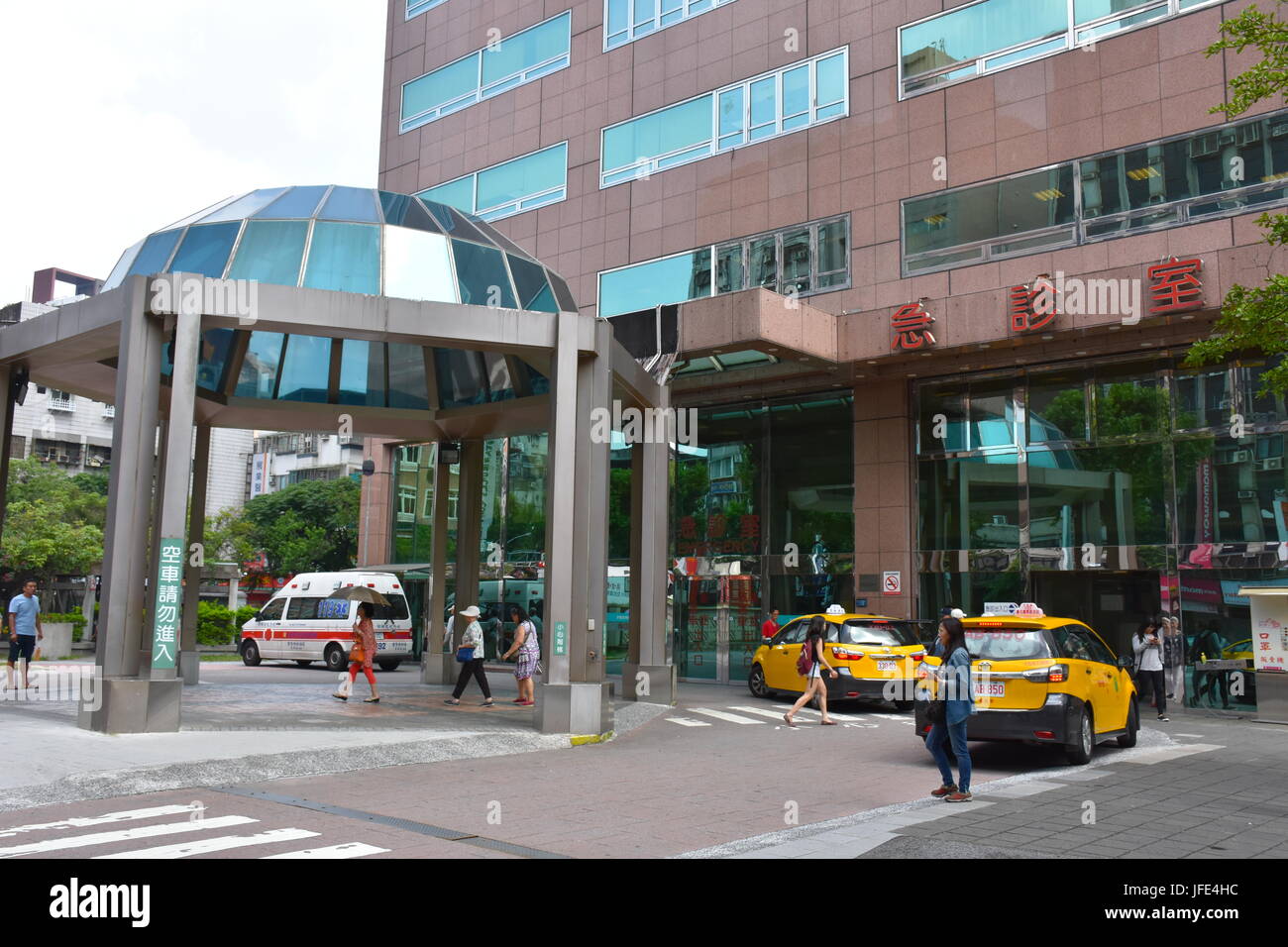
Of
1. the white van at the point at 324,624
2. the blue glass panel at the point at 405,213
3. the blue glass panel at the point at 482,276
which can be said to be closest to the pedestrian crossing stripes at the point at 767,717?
the blue glass panel at the point at 482,276

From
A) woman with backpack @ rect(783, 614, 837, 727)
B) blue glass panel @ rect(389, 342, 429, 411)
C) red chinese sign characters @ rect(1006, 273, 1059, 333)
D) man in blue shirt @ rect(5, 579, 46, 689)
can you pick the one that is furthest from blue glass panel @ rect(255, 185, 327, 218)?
red chinese sign characters @ rect(1006, 273, 1059, 333)

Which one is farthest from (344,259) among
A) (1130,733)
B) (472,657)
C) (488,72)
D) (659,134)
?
(488,72)

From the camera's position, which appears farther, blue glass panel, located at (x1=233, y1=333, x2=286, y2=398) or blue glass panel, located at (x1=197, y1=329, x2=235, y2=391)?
blue glass panel, located at (x1=233, y1=333, x2=286, y2=398)

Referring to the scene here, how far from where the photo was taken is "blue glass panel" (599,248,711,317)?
26203mm

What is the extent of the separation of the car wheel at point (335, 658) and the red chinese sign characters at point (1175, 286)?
817 inches

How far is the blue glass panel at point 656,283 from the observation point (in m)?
26.2

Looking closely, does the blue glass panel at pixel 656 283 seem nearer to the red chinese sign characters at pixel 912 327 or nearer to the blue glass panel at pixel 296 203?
the red chinese sign characters at pixel 912 327

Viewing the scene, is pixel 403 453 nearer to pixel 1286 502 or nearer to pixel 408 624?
pixel 408 624

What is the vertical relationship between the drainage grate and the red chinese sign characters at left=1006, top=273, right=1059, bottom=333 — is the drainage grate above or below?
below

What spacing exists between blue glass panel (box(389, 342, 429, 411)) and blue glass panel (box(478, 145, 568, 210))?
459 inches

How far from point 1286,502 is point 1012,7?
10.8 m

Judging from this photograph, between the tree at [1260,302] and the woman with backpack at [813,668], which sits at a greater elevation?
the tree at [1260,302]

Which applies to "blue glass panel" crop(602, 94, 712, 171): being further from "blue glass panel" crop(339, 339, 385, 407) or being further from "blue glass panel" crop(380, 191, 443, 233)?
"blue glass panel" crop(380, 191, 443, 233)
